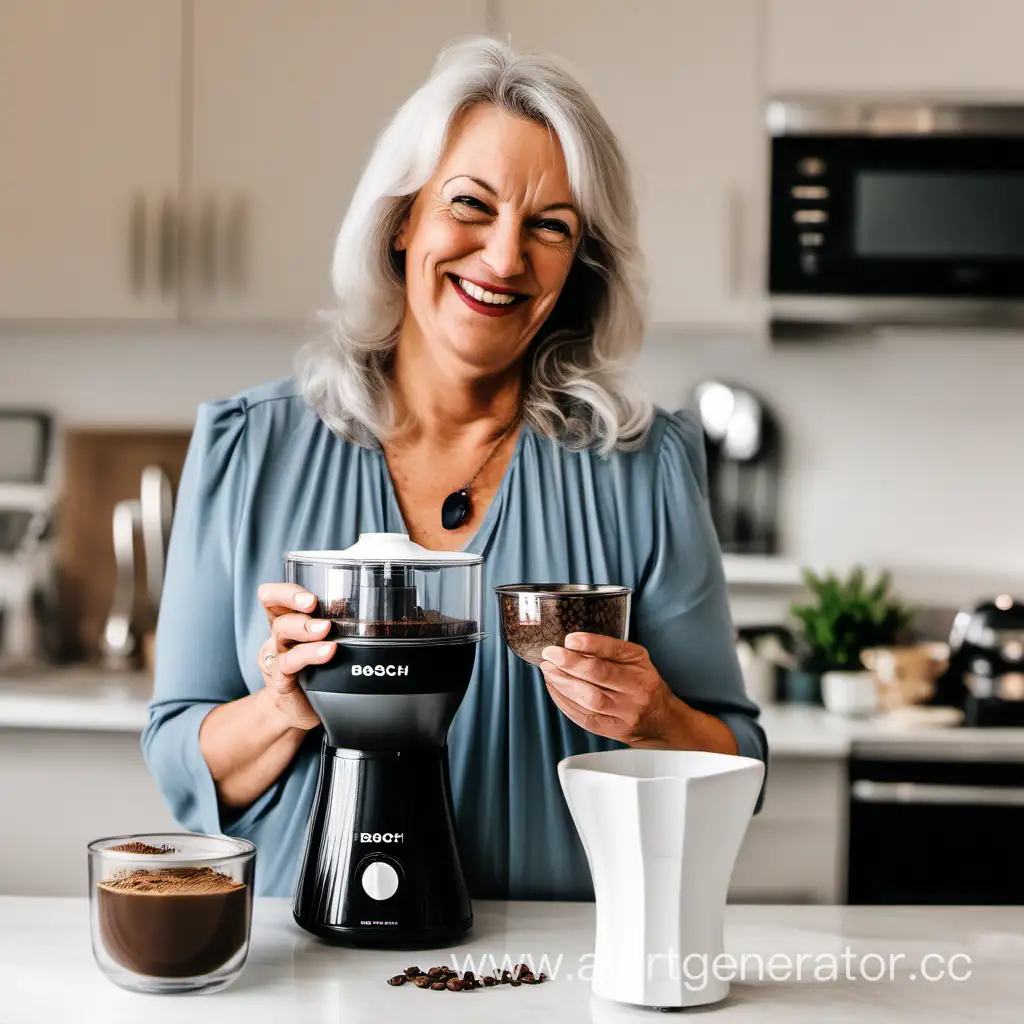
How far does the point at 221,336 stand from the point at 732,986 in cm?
236

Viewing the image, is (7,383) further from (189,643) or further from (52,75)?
(189,643)

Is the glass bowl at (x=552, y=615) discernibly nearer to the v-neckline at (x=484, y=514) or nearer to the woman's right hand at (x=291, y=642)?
the woman's right hand at (x=291, y=642)

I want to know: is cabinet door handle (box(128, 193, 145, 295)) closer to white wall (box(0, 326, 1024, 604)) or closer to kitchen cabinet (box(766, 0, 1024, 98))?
white wall (box(0, 326, 1024, 604))

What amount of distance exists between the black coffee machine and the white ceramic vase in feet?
5.69

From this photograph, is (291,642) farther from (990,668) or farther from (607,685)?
(990,668)

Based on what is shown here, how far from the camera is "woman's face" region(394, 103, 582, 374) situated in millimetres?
1320

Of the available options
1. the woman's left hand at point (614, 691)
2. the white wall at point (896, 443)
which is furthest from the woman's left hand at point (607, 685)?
the white wall at point (896, 443)

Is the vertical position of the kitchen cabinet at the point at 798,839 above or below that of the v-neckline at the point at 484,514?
below

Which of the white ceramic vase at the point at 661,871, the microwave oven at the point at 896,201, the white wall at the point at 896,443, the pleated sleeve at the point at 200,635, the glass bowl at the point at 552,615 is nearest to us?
the white ceramic vase at the point at 661,871

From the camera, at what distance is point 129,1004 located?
90 centimetres

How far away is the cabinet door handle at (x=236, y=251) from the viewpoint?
2707 millimetres

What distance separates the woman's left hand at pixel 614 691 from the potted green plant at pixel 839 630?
1.48 meters

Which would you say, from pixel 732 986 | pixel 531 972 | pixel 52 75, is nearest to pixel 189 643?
pixel 531 972

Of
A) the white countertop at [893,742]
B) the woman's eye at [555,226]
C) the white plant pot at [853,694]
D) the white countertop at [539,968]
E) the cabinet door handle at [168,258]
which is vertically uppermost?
the cabinet door handle at [168,258]
